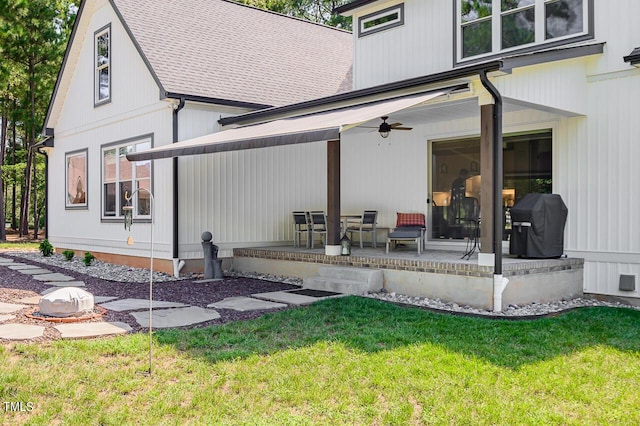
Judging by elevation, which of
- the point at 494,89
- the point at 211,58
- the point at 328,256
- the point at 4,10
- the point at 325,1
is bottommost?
the point at 328,256

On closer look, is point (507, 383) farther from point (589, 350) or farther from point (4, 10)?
point (4, 10)

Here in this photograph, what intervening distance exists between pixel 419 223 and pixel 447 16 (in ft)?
13.1

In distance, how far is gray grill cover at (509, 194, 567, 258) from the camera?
8711 mm

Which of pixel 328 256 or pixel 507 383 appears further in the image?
pixel 328 256

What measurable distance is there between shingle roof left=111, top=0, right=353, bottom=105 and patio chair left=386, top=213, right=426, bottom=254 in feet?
12.9

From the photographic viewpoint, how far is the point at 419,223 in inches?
443

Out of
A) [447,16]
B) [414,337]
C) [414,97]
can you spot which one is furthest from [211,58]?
[414,337]

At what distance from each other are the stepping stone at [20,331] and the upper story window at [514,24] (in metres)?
8.36

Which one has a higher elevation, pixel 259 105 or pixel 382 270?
pixel 259 105

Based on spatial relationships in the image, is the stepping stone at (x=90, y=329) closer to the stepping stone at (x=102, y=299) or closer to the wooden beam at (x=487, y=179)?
the stepping stone at (x=102, y=299)

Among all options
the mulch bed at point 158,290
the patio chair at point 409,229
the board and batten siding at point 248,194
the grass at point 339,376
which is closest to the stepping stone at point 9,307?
the mulch bed at point 158,290

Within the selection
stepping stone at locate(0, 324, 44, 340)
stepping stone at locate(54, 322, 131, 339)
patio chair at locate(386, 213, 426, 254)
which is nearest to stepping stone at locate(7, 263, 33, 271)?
stepping stone at locate(0, 324, 44, 340)

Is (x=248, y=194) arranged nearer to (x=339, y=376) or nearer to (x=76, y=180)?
(x=76, y=180)

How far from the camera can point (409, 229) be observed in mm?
10266
